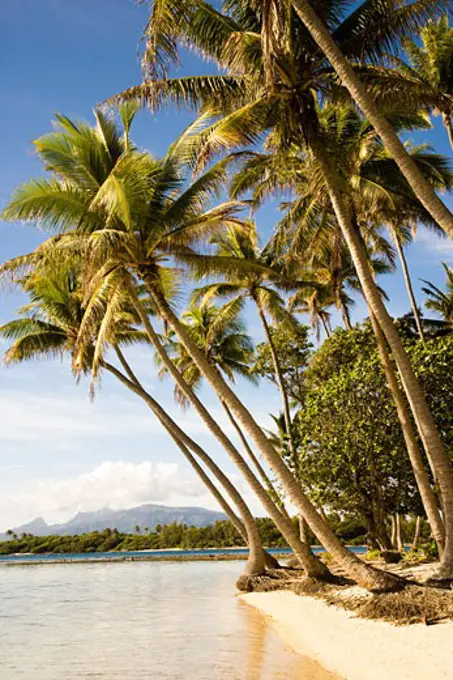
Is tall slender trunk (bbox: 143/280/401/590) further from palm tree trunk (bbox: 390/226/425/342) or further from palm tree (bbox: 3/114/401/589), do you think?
palm tree trunk (bbox: 390/226/425/342)

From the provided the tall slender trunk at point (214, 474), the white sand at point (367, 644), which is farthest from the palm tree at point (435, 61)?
the white sand at point (367, 644)

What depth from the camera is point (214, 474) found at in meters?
17.0

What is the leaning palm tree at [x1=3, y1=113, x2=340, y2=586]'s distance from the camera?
1362 cm

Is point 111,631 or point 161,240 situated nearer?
point 111,631

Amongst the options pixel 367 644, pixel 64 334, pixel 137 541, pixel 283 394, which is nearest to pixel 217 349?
pixel 283 394

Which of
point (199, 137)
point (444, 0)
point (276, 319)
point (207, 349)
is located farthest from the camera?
point (207, 349)

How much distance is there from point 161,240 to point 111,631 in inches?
335

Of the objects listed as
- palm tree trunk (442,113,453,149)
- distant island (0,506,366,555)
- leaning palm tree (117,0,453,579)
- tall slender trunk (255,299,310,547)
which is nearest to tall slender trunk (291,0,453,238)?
leaning palm tree (117,0,453,579)

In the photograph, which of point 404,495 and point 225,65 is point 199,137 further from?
point 404,495

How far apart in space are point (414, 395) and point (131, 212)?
23.7ft

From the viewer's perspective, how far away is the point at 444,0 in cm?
1032

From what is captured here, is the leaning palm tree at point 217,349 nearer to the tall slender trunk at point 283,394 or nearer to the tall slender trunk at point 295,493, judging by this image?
the tall slender trunk at point 283,394

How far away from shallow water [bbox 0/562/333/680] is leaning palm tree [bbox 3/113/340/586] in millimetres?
3238

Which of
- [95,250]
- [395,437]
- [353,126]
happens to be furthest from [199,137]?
[395,437]
